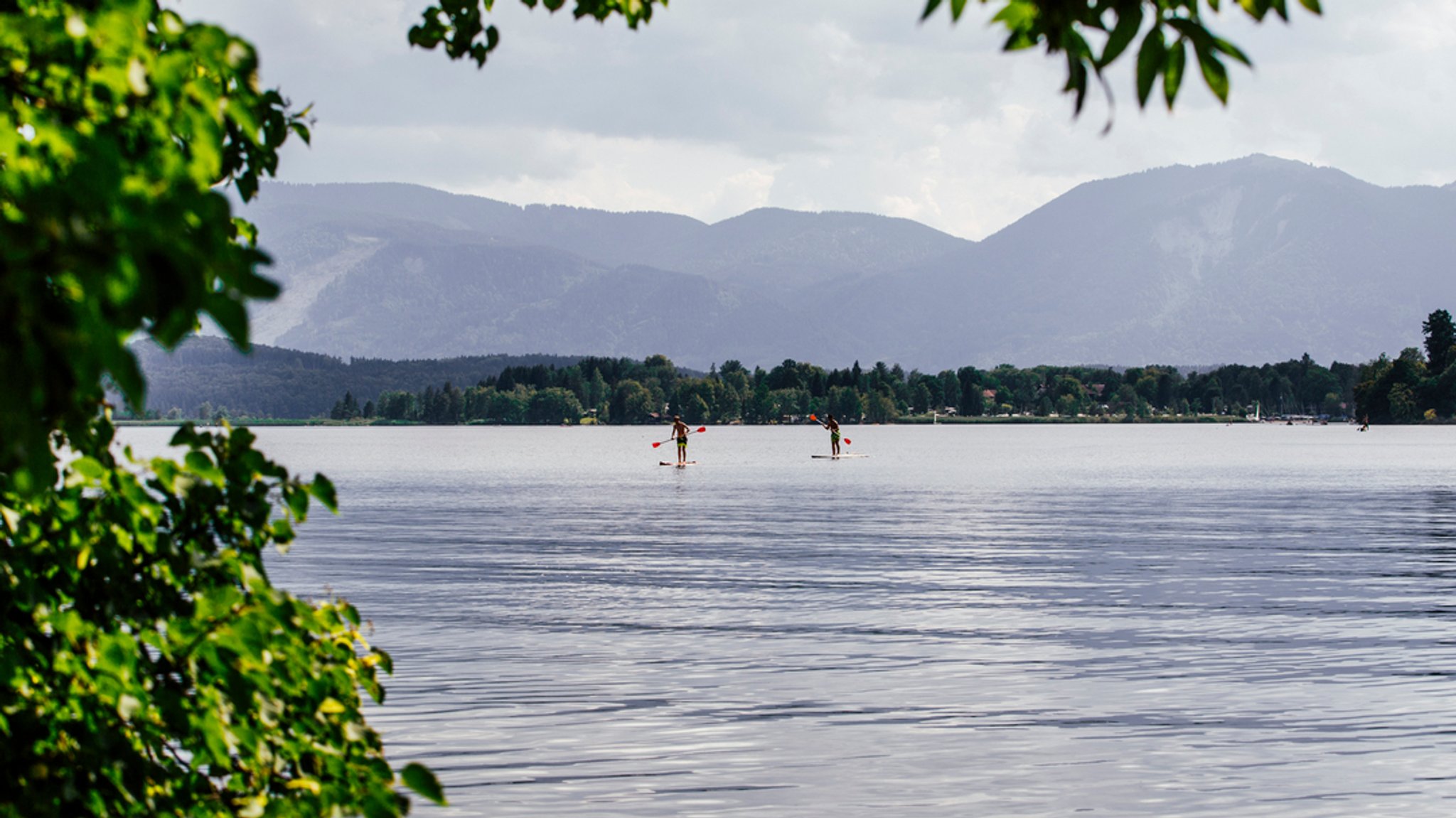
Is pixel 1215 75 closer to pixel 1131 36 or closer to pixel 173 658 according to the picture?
pixel 1131 36

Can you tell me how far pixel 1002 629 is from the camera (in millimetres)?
20078

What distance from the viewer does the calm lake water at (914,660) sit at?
12234mm

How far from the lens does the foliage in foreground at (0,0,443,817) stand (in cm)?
308

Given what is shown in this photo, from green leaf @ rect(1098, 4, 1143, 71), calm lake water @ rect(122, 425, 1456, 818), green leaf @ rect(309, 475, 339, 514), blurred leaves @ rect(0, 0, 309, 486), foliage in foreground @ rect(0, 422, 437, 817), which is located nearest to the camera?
blurred leaves @ rect(0, 0, 309, 486)

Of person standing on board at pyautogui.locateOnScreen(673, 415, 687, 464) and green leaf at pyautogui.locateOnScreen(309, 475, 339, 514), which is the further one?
person standing on board at pyautogui.locateOnScreen(673, 415, 687, 464)

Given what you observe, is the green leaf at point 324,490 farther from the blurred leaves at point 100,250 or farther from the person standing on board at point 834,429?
the person standing on board at point 834,429

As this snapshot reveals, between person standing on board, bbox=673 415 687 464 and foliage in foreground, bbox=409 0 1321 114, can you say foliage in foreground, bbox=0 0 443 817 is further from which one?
person standing on board, bbox=673 415 687 464

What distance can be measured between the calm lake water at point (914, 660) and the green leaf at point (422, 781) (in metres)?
6.76

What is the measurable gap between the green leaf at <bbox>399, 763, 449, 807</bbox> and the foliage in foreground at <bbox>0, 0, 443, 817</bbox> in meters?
0.01

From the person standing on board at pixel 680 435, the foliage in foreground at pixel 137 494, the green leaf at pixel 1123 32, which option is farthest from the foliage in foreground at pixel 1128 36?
the person standing on board at pixel 680 435

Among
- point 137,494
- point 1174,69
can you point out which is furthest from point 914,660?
point 1174,69

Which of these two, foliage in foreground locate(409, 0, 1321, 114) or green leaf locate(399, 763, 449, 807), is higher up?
foliage in foreground locate(409, 0, 1321, 114)

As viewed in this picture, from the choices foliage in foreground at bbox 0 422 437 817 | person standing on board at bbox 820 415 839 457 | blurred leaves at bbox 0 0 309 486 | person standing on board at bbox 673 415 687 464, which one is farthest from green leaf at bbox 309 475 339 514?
person standing on board at bbox 820 415 839 457

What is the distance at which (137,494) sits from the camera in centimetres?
586
